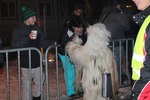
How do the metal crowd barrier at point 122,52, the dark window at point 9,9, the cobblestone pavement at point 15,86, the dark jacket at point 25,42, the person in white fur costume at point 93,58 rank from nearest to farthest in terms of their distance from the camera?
the person in white fur costume at point 93,58
the dark jacket at point 25,42
the metal crowd barrier at point 122,52
the cobblestone pavement at point 15,86
the dark window at point 9,9

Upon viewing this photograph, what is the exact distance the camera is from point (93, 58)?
17.1ft

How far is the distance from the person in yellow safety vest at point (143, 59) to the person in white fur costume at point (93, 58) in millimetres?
1996

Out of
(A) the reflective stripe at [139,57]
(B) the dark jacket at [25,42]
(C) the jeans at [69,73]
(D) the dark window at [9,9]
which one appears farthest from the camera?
(D) the dark window at [9,9]

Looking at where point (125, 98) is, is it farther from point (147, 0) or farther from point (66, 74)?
point (147, 0)

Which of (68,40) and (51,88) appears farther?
(51,88)

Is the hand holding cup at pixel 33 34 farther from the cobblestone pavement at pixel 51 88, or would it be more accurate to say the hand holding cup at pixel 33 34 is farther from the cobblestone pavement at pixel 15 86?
the cobblestone pavement at pixel 15 86

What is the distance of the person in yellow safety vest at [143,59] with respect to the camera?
280 centimetres

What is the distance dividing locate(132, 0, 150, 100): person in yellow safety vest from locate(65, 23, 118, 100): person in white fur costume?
6.55 feet

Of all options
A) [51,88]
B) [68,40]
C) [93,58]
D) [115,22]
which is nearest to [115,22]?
[115,22]

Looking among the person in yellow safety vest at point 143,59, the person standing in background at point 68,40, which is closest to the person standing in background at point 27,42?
the person standing in background at point 68,40

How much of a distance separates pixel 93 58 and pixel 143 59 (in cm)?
233

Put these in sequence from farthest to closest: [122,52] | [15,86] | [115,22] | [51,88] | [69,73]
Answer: [15,86] → [51,88] → [122,52] → [115,22] → [69,73]

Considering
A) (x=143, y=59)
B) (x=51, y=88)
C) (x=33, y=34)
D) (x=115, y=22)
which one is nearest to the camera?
(x=143, y=59)

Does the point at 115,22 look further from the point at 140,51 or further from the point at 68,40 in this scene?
the point at 140,51
